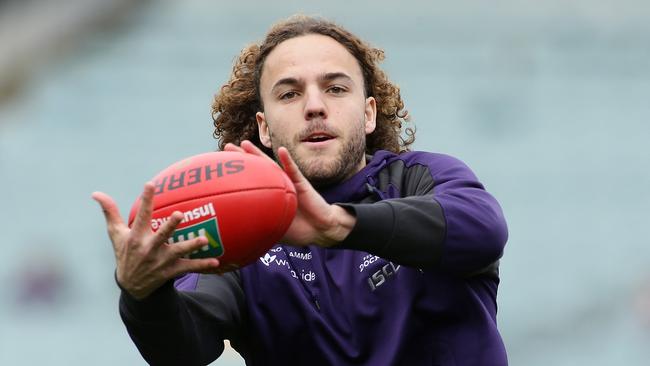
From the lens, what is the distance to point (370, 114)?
416 cm

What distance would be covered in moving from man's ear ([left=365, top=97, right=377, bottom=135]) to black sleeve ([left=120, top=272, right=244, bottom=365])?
81cm

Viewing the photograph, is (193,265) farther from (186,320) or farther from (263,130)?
(263,130)

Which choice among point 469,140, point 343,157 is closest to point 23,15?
point 469,140

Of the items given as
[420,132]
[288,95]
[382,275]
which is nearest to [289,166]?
[382,275]

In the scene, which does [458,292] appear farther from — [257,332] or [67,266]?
[67,266]

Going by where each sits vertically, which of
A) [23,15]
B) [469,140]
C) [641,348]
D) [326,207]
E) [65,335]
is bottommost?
[641,348]

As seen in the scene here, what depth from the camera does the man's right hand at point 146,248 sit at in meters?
2.76

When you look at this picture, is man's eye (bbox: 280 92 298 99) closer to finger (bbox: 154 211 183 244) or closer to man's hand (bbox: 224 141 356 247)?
man's hand (bbox: 224 141 356 247)

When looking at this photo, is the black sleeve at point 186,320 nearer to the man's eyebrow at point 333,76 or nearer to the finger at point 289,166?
the finger at point 289,166

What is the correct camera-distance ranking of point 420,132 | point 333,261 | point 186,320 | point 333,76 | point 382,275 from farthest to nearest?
point 420,132 < point 333,76 < point 333,261 < point 382,275 < point 186,320

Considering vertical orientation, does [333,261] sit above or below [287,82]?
below

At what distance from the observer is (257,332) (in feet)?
11.7

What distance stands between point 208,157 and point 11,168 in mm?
8489

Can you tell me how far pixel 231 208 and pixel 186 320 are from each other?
470 millimetres
